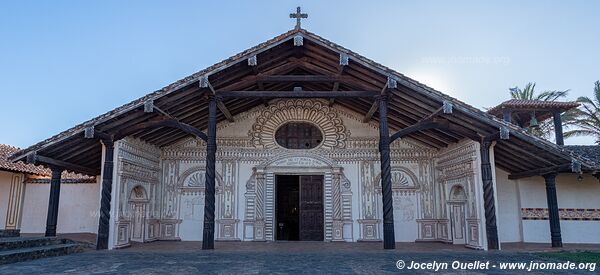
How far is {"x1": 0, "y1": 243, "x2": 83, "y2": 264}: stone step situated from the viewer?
8.06m

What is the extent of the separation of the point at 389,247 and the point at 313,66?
4957mm

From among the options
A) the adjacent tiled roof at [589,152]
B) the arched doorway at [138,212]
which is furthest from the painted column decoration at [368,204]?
the arched doorway at [138,212]

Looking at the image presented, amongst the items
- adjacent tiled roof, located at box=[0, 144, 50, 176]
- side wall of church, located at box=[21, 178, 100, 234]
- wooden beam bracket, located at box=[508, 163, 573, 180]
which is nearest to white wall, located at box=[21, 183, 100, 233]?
side wall of church, located at box=[21, 178, 100, 234]

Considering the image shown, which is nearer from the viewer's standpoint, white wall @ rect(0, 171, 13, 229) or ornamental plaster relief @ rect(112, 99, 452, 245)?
ornamental plaster relief @ rect(112, 99, 452, 245)

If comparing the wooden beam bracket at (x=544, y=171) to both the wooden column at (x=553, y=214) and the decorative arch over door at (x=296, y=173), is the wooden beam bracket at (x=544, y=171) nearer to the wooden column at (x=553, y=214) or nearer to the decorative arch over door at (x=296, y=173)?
the wooden column at (x=553, y=214)

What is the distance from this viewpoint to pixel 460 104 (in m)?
9.73

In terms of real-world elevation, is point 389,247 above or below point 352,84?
below

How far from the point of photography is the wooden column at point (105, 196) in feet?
33.1

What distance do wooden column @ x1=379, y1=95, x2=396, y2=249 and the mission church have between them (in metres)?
0.03

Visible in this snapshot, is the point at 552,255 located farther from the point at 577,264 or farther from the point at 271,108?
the point at 271,108

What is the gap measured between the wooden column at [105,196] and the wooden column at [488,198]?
9.12 meters

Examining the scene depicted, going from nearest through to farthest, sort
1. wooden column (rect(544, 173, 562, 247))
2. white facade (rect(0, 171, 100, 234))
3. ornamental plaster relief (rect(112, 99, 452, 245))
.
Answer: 1. wooden column (rect(544, 173, 562, 247))
2. ornamental plaster relief (rect(112, 99, 452, 245))
3. white facade (rect(0, 171, 100, 234))

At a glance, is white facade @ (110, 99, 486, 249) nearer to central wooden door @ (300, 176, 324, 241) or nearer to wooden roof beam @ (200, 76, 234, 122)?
central wooden door @ (300, 176, 324, 241)

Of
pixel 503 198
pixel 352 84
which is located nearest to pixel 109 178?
pixel 352 84
